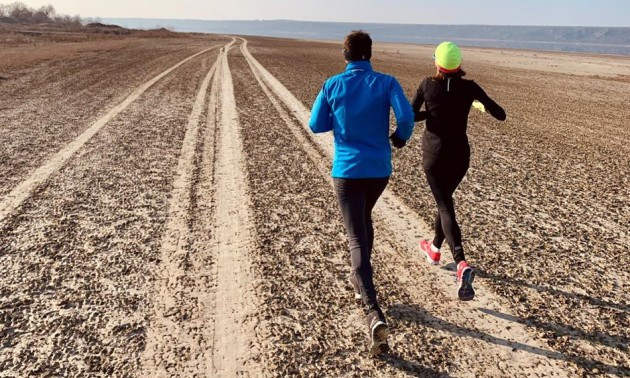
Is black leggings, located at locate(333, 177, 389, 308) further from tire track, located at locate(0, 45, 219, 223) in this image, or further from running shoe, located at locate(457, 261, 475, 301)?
tire track, located at locate(0, 45, 219, 223)

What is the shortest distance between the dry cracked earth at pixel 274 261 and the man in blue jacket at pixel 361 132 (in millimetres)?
530

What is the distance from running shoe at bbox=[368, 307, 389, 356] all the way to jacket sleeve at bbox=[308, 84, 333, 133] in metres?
1.23

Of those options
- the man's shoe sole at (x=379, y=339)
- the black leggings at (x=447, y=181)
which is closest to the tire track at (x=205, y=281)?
the man's shoe sole at (x=379, y=339)

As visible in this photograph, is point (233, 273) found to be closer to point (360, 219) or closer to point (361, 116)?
point (360, 219)

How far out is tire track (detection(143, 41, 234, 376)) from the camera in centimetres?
274

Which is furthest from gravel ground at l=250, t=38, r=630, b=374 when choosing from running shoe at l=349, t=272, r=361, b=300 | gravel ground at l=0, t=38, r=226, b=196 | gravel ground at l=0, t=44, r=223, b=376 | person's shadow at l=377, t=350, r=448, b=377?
gravel ground at l=0, t=38, r=226, b=196

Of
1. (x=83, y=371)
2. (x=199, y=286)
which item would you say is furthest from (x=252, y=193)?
(x=83, y=371)

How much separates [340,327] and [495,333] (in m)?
1.10

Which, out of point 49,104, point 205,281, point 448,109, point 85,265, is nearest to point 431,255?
point 448,109

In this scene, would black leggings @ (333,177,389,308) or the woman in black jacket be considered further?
the woman in black jacket

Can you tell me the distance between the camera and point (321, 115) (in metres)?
2.80

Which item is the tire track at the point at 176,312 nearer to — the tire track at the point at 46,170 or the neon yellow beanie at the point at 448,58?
the tire track at the point at 46,170

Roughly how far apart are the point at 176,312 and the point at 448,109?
2511 millimetres

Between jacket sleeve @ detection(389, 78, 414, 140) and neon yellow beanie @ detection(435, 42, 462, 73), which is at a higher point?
neon yellow beanie @ detection(435, 42, 462, 73)
